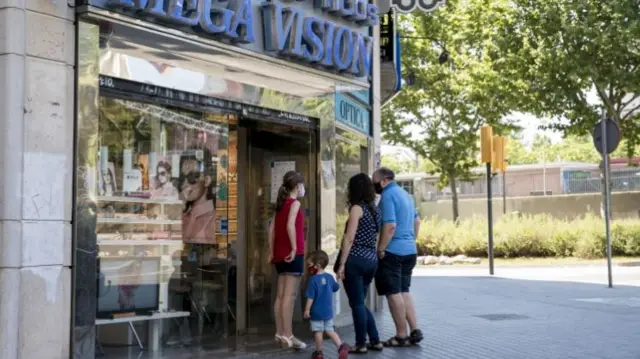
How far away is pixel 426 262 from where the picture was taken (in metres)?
26.8

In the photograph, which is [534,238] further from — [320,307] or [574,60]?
[320,307]

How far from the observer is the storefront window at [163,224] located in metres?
8.06

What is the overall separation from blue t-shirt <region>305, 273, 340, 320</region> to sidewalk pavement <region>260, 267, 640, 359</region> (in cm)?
67

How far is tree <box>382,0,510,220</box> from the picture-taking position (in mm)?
33719

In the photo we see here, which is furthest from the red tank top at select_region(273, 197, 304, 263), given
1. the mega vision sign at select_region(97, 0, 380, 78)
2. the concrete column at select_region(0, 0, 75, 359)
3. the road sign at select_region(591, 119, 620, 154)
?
the road sign at select_region(591, 119, 620, 154)

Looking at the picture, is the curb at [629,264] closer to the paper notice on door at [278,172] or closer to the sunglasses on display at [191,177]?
the paper notice on door at [278,172]

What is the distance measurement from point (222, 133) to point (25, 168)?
3471 millimetres

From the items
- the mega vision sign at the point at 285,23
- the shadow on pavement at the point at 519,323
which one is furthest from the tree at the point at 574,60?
the mega vision sign at the point at 285,23

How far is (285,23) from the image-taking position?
28.0 feet

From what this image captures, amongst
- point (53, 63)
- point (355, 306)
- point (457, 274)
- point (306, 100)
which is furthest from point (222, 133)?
point (457, 274)

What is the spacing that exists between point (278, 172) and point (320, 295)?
2749 mm

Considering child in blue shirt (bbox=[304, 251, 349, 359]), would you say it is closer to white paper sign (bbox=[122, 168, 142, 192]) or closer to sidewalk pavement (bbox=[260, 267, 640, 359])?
sidewalk pavement (bbox=[260, 267, 640, 359])

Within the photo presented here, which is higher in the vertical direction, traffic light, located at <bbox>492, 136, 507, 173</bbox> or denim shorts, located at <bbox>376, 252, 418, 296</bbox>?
traffic light, located at <bbox>492, 136, 507, 173</bbox>

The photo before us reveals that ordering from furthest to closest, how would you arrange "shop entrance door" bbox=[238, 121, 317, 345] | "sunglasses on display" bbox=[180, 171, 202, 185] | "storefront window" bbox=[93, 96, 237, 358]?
1. "shop entrance door" bbox=[238, 121, 317, 345]
2. "sunglasses on display" bbox=[180, 171, 202, 185]
3. "storefront window" bbox=[93, 96, 237, 358]
